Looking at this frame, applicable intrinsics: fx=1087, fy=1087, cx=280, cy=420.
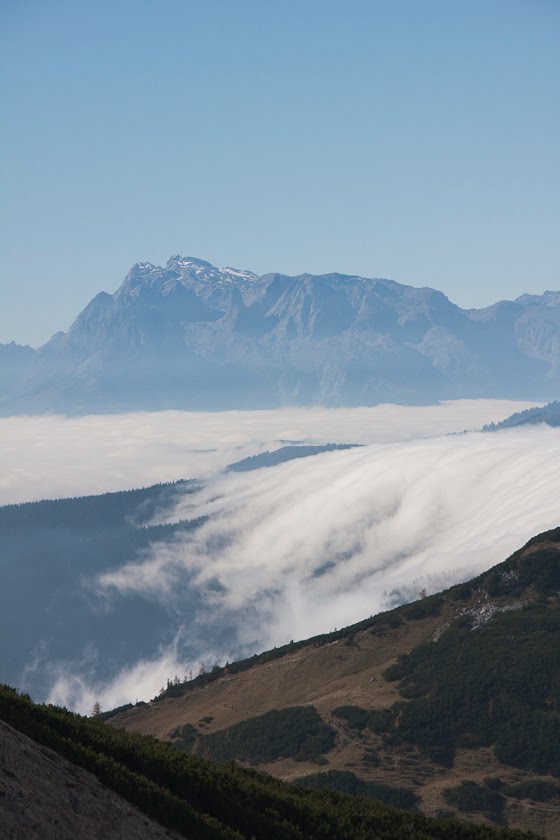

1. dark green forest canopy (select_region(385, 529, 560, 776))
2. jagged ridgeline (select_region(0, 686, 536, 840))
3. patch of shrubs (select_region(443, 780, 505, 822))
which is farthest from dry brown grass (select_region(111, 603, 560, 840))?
jagged ridgeline (select_region(0, 686, 536, 840))

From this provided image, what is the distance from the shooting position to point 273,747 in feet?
445

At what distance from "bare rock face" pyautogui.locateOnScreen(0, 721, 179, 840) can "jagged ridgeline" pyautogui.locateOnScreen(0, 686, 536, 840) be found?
4.11 ft

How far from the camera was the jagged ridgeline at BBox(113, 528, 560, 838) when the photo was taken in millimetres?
121000

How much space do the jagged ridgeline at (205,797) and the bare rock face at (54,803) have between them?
125cm

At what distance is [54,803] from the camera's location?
4331 cm

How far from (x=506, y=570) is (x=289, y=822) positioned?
4736 inches

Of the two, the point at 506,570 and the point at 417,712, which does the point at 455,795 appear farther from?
the point at 506,570

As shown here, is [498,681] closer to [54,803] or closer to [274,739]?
[274,739]

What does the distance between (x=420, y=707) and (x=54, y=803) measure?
103m

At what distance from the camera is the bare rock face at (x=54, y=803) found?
41.1 meters

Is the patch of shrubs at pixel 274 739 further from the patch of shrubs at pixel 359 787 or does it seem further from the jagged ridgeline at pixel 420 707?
the patch of shrubs at pixel 359 787

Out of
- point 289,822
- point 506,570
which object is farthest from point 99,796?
point 506,570

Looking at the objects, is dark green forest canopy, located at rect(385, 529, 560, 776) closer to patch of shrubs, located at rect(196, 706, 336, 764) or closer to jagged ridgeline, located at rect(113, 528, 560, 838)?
jagged ridgeline, located at rect(113, 528, 560, 838)

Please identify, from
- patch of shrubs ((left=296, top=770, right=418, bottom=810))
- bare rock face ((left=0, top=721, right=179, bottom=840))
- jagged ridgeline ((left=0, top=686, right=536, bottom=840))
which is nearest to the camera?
bare rock face ((left=0, top=721, right=179, bottom=840))
